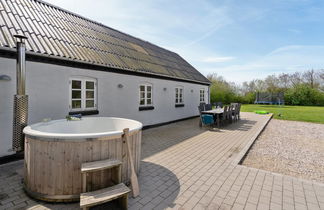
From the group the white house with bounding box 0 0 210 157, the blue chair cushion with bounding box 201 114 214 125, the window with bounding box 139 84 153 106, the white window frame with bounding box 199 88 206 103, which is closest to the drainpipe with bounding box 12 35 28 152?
the white house with bounding box 0 0 210 157

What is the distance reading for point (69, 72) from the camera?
5.09m

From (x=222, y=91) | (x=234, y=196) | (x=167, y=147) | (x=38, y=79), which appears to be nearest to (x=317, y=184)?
(x=234, y=196)

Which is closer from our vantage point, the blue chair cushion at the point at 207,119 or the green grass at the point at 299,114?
the blue chair cushion at the point at 207,119

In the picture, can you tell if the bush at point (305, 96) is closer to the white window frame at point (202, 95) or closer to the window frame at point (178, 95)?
the white window frame at point (202, 95)

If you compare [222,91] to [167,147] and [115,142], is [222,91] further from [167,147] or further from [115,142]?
[115,142]

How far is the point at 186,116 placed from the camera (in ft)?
38.9

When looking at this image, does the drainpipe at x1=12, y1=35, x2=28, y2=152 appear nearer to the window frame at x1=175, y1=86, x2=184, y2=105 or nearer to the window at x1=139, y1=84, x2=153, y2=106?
the window at x1=139, y1=84, x2=153, y2=106

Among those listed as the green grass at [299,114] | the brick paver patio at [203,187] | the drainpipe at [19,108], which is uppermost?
the drainpipe at [19,108]

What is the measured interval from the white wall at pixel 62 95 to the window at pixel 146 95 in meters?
0.26

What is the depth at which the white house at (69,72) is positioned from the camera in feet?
13.1

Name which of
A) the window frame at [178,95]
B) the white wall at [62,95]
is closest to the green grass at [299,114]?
the window frame at [178,95]

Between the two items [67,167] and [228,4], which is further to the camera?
[228,4]

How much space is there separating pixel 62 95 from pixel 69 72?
0.79m

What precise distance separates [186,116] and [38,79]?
9.33 metres
